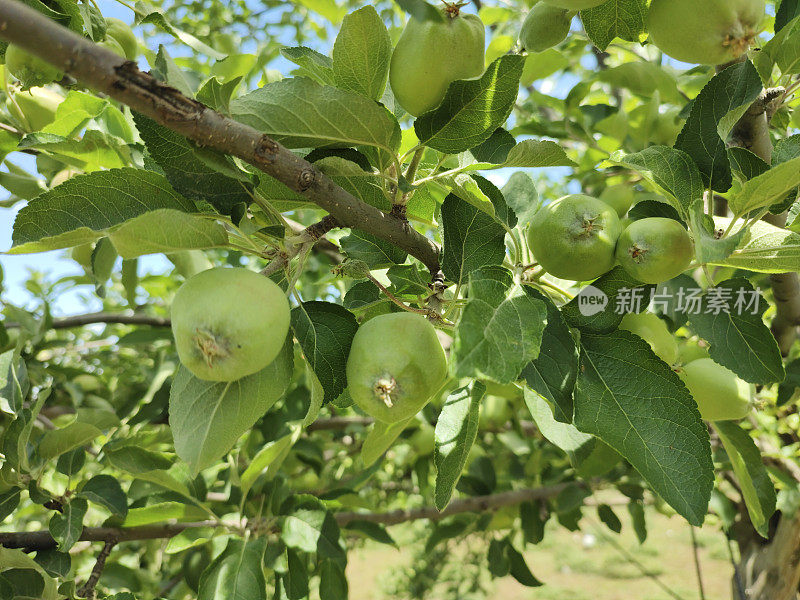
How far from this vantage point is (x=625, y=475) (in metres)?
2.15

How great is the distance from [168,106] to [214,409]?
36 centimetres

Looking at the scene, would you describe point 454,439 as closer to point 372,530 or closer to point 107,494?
point 107,494

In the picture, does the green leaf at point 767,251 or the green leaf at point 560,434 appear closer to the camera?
the green leaf at point 767,251

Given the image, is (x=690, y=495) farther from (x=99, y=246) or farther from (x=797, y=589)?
(x=797, y=589)

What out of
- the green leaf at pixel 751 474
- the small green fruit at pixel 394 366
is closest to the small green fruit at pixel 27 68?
the small green fruit at pixel 394 366

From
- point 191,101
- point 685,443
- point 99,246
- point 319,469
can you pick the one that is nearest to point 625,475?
point 319,469

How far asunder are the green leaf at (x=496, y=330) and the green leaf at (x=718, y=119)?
1.15 feet

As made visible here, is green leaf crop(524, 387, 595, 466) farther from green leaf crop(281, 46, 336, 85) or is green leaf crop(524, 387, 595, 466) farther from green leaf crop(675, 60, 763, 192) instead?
green leaf crop(281, 46, 336, 85)

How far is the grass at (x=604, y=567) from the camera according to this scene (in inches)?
228

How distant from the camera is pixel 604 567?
6594 mm

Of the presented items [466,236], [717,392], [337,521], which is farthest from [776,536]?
[466,236]

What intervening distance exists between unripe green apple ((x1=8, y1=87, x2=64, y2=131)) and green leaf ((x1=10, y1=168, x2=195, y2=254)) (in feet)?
2.41

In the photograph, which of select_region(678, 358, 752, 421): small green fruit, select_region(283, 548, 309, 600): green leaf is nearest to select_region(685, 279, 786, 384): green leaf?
select_region(678, 358, 752, 421): small green fruit

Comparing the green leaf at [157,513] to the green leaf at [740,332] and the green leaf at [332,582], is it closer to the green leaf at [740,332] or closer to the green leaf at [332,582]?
the green leaf at [332,582]
